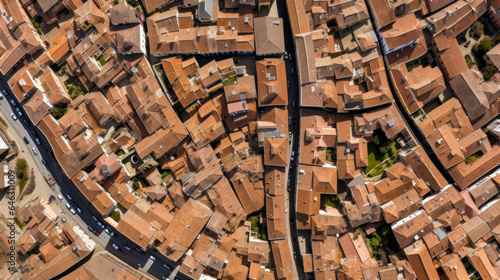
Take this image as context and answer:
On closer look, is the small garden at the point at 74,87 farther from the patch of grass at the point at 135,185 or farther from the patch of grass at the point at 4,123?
the patch of grass at the point at 135,185

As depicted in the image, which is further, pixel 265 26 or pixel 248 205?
pixel 248 205

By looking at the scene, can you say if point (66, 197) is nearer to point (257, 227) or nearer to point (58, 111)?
point (58, 111)

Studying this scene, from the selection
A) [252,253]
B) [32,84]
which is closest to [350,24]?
[252,253]

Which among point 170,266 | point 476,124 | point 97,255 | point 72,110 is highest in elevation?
point 72,110

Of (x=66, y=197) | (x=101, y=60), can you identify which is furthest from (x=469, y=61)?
(x=66, y=197)

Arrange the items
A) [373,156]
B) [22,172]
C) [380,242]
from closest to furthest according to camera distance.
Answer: [380,242], [22,172], [373,156]

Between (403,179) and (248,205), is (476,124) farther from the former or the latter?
(248,205)

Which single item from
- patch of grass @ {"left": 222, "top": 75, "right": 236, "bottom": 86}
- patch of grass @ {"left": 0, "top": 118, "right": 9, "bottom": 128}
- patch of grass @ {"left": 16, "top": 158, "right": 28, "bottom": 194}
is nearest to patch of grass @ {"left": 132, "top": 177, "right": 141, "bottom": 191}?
patch of grass @ {"left": 16, "top": 158, "right": 28, "bottom": 194}
